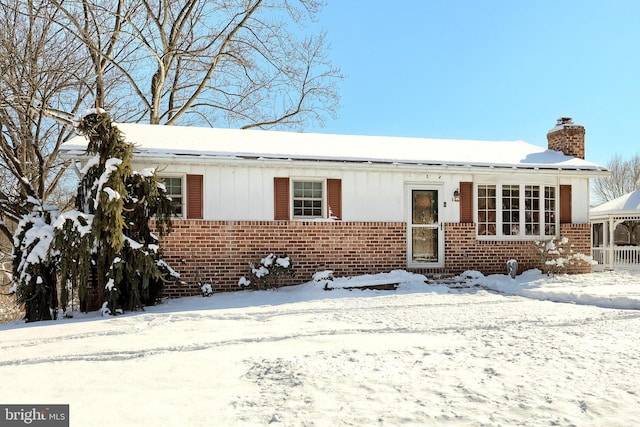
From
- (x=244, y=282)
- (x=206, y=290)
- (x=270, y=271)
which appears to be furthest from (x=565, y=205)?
(x=206, y=290)

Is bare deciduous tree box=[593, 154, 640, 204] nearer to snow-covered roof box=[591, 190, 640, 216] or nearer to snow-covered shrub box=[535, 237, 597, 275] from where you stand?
snow-covered roof box=[591, 190, 640, 216]

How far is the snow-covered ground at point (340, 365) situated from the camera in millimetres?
3438

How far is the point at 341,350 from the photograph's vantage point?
204 inches

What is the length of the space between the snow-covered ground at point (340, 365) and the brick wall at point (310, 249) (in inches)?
75.5

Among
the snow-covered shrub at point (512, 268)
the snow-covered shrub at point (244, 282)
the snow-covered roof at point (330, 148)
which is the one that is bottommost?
the snow-covered shrub at point (244, 282)

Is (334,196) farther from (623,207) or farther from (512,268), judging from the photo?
(623,207)

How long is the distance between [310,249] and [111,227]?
4.42 meters

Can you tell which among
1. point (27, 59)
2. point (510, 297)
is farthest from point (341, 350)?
point (27, 59)

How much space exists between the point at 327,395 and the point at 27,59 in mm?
15989

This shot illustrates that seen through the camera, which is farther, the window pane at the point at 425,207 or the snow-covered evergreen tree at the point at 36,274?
the window pane at the point at 425,207

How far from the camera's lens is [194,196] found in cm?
1031

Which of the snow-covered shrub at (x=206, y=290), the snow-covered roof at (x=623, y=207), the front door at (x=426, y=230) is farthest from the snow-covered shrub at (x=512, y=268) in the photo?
the snow-covered roof at (x=623, y=207)

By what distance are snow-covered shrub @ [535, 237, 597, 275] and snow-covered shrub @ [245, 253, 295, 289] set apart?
6.49 meters

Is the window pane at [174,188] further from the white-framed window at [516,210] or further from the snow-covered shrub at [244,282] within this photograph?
the white-framed window at [516,210]
